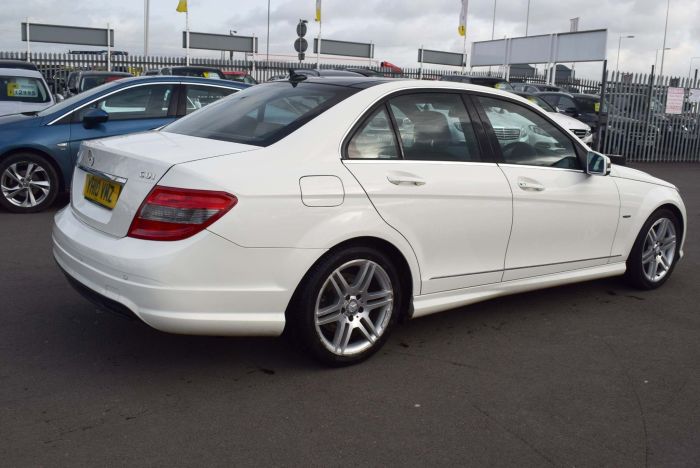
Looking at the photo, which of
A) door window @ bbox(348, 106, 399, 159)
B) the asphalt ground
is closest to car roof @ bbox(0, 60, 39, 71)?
the asphalt ground

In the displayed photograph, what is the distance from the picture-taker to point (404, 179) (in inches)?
157

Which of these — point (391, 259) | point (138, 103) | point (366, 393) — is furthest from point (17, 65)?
point (366, 393)

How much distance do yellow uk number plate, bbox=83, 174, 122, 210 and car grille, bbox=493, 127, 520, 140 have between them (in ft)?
7.50

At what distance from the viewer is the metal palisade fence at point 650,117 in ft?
57.3

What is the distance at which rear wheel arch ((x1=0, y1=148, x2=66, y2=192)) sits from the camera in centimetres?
815

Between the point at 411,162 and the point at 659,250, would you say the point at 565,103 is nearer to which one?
the point at 659,250

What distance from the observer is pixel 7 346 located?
4117 mm

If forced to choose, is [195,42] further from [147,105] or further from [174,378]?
[174,378]

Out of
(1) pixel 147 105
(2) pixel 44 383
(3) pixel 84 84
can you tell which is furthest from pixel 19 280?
(3) pixel 84 84

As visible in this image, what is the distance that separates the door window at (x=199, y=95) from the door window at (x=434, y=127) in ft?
17.0

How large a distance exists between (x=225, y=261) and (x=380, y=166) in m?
1.03

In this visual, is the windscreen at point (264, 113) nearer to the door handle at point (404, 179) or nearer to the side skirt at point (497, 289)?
the door handle at point (404, 179)

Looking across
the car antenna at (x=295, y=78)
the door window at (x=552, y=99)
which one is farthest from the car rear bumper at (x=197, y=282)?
the door window at (x=552, y=99)

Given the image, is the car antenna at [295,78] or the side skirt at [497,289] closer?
the side skirt at [497,289]
